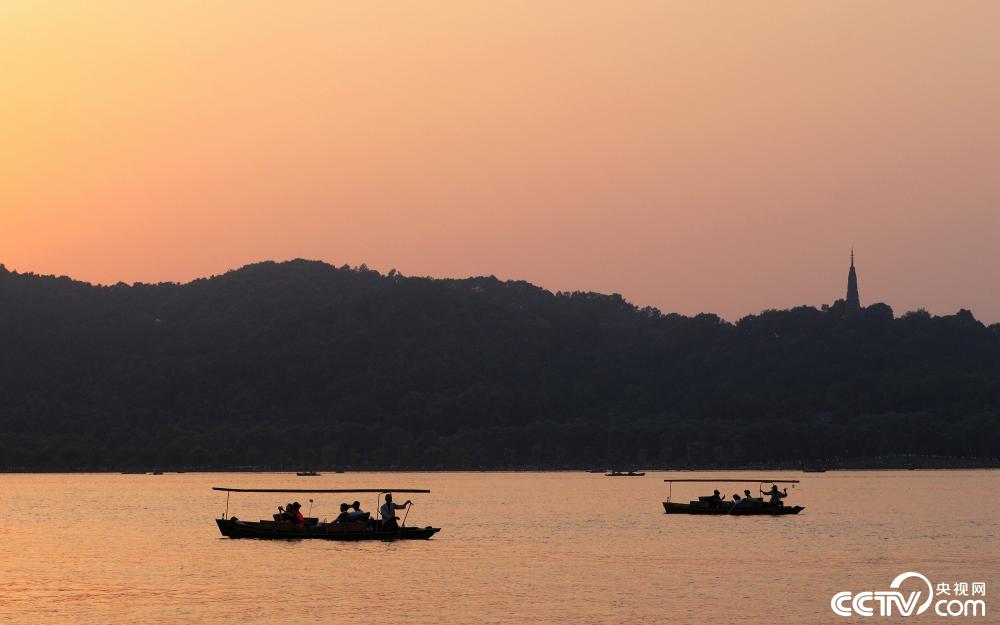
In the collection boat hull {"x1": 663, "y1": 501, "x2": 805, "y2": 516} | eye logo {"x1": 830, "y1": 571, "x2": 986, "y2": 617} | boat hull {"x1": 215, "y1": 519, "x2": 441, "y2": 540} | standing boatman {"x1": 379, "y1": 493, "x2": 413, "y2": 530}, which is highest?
boat hull {"x1": 663, "y1": 501, "x2": 805, "y2": 516}

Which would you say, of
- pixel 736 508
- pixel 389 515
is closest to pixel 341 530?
pixel 389 515

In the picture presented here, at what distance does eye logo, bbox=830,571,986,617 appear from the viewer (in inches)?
2790

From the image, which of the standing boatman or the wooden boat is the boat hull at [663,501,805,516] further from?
the standing boatman

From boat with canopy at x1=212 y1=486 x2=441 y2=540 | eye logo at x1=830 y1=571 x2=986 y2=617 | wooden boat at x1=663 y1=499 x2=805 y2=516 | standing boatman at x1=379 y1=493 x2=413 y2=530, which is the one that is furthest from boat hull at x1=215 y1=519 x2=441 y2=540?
wooden boat at x1=663 y1=499 x2=805 y2=516

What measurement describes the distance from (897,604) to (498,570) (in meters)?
27.0

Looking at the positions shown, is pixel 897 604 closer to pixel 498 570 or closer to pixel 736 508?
pixel 498 570

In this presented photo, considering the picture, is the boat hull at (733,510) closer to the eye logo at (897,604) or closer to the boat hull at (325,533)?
the boat hull at (325,533)

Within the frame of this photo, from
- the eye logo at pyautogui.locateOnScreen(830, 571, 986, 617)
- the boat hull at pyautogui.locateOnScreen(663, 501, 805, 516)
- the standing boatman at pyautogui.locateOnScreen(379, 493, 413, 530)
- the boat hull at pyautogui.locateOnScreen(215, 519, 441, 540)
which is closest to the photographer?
the eye logo at pyautogui.locateOnScreen(830, 571, 986, 617)

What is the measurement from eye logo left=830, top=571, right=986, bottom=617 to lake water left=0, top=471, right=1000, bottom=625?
1.10 metres

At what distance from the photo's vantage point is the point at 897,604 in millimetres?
74375

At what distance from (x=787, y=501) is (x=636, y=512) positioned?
38.3 meters

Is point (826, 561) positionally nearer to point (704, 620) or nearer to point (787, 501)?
point (704, 620)

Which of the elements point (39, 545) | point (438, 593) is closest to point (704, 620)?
point (438, 593)

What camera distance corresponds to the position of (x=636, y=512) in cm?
16838
